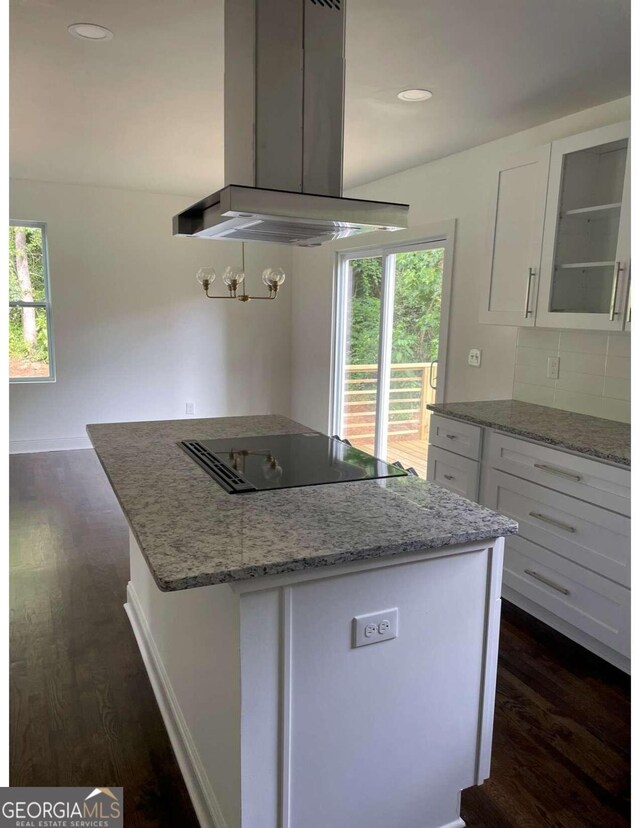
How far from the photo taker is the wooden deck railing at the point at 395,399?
15.4ft

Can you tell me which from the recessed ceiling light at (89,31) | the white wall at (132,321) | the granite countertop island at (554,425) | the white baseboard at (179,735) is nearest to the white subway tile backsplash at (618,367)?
the granite countertop island at (554,425)

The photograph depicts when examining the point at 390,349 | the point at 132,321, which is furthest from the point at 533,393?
the point at 132,321

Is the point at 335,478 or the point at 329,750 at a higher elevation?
the point at 335,478

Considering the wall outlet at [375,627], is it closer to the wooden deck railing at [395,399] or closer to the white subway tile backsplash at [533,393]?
the white subway tile backsplash at [533,393]

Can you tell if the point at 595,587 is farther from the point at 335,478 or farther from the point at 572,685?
the point at 335,478

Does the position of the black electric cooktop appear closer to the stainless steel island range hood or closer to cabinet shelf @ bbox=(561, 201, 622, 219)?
the stainless steel island range hood

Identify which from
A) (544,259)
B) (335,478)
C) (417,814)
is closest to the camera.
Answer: (417,814)

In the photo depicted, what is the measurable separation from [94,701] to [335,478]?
1262mm

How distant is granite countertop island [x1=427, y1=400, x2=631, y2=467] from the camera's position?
254 cm

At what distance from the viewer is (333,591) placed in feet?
4.74

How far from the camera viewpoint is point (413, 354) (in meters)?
4.76

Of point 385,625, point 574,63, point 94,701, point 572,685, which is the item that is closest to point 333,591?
point 385,625

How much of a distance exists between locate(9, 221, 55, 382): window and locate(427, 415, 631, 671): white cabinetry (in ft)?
13.9

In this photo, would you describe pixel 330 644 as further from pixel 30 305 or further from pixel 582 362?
pixel 30 305
